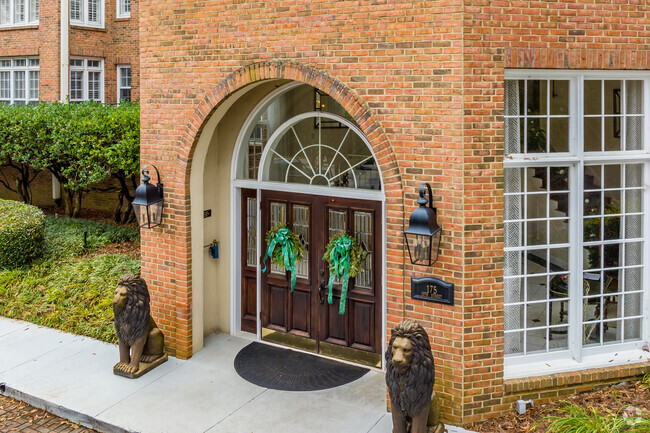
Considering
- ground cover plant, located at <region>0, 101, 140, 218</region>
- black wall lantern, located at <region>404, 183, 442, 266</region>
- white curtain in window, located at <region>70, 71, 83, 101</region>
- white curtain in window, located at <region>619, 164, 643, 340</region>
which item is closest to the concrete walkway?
black wall lantern, located at <region>404, 183, 442, 266</region>

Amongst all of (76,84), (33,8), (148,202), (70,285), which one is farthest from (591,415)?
(33,8)

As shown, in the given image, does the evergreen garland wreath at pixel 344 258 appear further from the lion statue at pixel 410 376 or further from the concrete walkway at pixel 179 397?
the lion statue at pixel 410 376

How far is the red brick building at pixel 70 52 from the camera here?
1875 cm

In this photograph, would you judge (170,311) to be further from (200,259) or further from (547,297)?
(547,297)

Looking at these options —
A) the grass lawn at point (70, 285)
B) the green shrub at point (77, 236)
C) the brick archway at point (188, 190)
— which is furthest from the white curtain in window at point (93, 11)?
the brick archway at point (188, 190)

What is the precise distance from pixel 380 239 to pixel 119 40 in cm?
1487

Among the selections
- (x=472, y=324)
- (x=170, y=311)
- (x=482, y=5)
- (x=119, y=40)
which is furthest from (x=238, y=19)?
(x=119, y=40)

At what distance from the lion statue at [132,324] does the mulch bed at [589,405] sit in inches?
163

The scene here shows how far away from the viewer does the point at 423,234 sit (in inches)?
241

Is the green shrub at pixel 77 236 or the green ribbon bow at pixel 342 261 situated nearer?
the green ribbon bow at pixel 342 261

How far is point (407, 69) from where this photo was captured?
6.45 m

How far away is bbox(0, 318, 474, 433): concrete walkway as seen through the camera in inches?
261

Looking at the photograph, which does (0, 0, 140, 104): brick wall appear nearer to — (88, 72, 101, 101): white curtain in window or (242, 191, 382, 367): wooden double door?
(88, 72, 101, 101): white curtain in window

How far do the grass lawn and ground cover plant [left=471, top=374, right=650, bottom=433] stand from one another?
5637 millimetres
